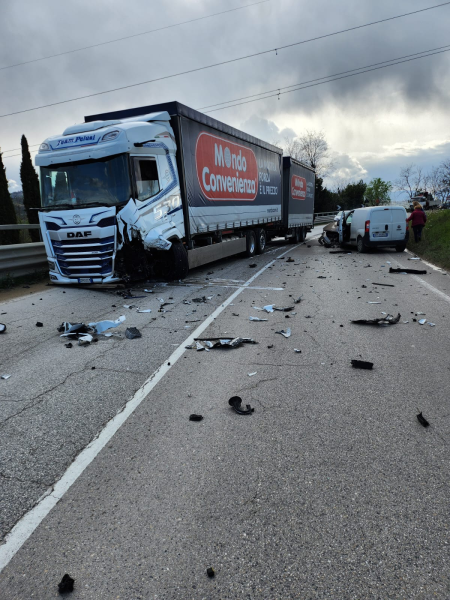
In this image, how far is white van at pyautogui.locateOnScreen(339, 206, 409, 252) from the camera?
51.4ft

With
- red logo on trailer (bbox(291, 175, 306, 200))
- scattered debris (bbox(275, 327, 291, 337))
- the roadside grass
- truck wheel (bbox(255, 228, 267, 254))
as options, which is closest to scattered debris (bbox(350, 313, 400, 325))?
scattered debris (bbox(275, 327, 291, 337))


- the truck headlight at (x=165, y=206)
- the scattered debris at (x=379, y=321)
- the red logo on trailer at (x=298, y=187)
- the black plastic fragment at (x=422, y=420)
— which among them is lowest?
the scattered debris at (x=379, y=321)

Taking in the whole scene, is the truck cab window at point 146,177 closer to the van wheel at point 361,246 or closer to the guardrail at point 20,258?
the guardrail at point 20,258

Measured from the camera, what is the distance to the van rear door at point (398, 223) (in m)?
15.6

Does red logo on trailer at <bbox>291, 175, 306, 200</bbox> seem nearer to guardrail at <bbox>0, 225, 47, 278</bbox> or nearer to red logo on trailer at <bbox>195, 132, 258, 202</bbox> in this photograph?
red logo on trailer at <bbox>195, 132, 258, 202</bbox>

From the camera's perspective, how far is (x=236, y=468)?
2.82m

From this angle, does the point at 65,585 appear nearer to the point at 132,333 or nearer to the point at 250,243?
the point at 132,333

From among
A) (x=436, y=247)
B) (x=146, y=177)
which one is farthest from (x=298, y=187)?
(x=146, y=177)

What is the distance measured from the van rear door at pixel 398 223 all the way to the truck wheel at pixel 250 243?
5.59 metres

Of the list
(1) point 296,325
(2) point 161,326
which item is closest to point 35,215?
(2) point 161,326

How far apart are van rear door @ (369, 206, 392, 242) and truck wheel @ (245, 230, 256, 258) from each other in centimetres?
475

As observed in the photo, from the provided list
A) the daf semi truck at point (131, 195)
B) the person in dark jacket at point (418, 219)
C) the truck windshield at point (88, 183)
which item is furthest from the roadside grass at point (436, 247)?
the truck windshield at point (88, 183)

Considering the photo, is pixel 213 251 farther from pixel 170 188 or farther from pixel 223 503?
pixel 223 503

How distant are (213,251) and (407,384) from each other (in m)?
9.21
